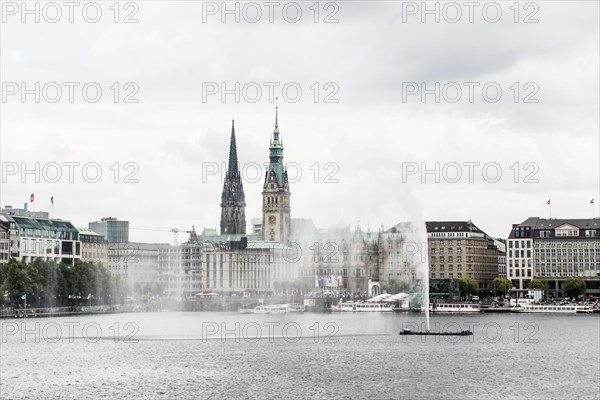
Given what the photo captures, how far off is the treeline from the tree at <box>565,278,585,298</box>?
70.8 metres

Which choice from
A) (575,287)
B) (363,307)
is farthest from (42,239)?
(575,287)

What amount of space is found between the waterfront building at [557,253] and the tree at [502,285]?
4047 mm

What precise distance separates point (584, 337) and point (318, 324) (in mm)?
34715

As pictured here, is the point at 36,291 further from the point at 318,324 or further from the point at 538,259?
the point at 538,259

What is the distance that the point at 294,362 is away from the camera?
78.3m

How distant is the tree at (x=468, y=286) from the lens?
186 meters

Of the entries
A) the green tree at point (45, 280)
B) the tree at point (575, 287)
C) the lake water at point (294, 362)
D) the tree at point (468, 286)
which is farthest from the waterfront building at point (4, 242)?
the tree at point (575, 287)

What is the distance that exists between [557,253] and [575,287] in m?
11.1

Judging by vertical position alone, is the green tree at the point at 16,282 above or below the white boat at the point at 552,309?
above

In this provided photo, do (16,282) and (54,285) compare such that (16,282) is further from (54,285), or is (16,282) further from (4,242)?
(4,242)

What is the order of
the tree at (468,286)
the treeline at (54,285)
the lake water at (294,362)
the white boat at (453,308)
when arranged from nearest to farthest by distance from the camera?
the lake water at (294,362)
the treeline at (54,285)
the white boat at (453,308)
the tree at (468,286)

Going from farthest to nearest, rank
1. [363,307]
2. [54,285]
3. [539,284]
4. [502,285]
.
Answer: [502,285]
[539,284]
[363,307]
[54,285]

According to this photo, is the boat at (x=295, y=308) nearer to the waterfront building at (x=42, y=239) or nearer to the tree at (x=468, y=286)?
the tree at (x=468, y=286)

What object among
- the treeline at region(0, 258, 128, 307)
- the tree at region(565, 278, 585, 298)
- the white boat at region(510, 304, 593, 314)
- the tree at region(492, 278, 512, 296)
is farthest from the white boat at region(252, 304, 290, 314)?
the tree at region(565, 278, 585, 298)
